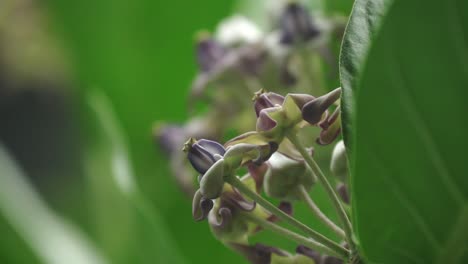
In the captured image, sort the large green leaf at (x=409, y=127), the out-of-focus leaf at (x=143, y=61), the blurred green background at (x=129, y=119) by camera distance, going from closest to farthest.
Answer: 1. the large green leaf at (x=409, y=127)
2. the blurred green background at (x=129, y=119)
3. the out-of-focus leaf at (x=143, y=61)

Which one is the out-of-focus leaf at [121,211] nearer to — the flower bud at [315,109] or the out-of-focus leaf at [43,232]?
the out-of-focus leaf at [43,232]

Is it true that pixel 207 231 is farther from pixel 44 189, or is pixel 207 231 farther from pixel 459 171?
pixel 44 189

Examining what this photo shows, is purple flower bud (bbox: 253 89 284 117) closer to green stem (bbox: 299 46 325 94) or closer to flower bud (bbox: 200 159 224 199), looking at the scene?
flower bud (bbox: 200 159 224 199)

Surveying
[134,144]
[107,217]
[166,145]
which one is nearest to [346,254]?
[166,145]

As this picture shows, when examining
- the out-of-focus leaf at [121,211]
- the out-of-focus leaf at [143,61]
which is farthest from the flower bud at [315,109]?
the out-of-focus leaf at [143,61]

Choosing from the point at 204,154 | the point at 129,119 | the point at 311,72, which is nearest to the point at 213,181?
the point at 204,154

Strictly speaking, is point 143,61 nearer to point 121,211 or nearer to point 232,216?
point 121,211
